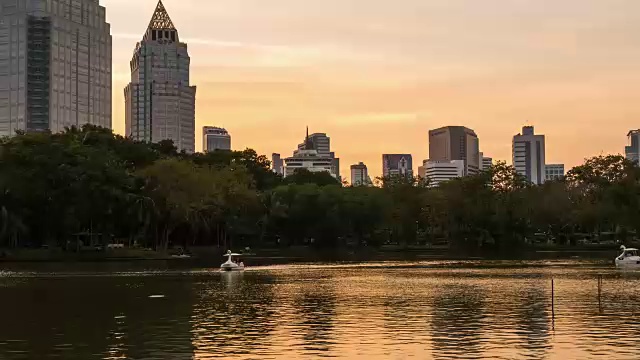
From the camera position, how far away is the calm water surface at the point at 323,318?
28703 mm

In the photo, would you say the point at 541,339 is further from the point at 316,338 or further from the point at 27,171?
the point at 27,171

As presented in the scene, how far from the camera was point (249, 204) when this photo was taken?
5394 inches

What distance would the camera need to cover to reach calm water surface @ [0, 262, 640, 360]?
2870 cm

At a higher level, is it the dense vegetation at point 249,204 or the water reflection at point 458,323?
the dense vegetation at point 249,204

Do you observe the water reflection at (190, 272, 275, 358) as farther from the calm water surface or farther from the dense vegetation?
the dense vegetation

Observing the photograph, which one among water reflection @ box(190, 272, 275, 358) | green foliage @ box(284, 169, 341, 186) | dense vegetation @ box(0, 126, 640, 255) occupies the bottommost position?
water reflection @ box(190, 272, 275, 358)

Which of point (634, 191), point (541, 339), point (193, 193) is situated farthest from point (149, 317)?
point (634, 191)

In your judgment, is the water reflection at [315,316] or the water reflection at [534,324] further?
the water reflection at [315,316]

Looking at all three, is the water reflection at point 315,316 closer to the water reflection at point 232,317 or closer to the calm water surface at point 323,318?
the calm water surface at point 323,318

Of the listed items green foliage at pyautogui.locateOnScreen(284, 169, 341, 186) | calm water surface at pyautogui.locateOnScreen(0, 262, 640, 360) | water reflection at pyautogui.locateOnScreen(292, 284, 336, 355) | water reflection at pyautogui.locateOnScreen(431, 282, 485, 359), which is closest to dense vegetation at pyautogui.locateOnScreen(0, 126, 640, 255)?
green foliage at pyautogui.locateOnScreen(284, 169, 341, 186)

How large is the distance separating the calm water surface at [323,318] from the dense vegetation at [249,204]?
45.4 meters

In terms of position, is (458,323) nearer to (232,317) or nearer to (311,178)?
(232,317)

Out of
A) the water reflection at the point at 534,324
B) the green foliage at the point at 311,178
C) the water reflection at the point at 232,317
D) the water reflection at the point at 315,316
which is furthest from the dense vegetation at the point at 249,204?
the water reflection at the point at 534,324

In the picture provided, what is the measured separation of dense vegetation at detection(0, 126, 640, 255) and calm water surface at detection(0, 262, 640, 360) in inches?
1789
